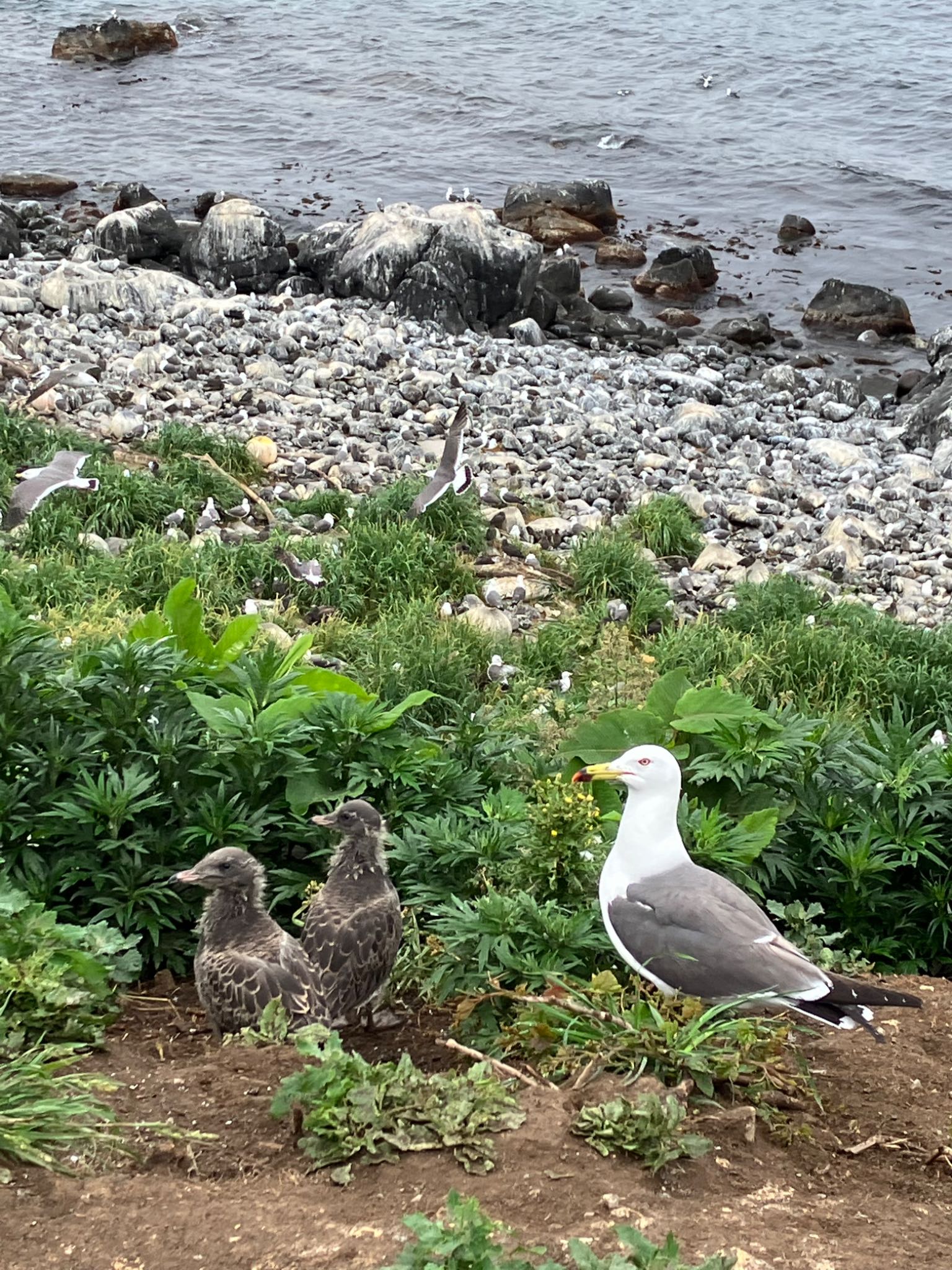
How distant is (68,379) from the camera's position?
11352mm

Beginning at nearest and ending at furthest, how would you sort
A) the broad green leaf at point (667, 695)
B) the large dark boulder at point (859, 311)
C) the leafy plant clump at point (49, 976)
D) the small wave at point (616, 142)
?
the leafy plant clump at point (49, 976) < the broad green leaf at point (667, 695) < the large dark boulder at point (859, 311) < the small wave at point (616, 142)

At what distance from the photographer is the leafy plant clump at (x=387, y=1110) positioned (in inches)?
125

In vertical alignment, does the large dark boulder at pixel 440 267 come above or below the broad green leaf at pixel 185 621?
below

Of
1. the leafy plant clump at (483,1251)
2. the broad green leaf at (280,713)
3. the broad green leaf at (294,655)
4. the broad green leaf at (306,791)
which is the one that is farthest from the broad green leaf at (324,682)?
the leafy plant clump at (483,1251)

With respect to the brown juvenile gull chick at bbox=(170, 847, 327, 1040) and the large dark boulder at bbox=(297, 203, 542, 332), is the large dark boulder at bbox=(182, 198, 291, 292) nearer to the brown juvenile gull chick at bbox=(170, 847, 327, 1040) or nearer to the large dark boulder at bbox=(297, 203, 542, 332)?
the large dark boulder at bbox=(297, 203, 542, 332)

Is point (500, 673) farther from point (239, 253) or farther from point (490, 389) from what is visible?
point (239, 253)

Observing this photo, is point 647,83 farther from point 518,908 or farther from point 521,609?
point 518,908

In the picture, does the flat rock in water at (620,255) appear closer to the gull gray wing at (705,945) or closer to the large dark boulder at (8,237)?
the large dark boulder at (8,237)

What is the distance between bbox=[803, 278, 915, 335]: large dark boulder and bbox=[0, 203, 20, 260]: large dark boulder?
31.8 ft

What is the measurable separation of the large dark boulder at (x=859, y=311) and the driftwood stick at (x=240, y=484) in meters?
10.2

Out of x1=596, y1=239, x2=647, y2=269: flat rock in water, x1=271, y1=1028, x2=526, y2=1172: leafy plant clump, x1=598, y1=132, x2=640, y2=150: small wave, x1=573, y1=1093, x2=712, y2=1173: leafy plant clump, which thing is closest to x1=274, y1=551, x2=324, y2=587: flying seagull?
x1=271, y1=1028, x2=526, y2=1172: leafy plant clump

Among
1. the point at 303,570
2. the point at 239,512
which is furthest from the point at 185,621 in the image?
the point at 239,512

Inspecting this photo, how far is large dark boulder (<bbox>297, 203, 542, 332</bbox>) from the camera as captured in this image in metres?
15.2

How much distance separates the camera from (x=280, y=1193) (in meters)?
3.04
